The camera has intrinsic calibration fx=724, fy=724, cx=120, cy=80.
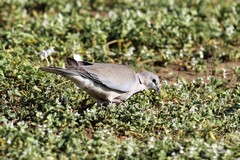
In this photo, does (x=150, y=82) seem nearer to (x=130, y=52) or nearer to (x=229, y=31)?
(x=130, y=52)

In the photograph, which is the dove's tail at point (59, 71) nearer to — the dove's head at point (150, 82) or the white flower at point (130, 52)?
the dove's head at point (150, 82)

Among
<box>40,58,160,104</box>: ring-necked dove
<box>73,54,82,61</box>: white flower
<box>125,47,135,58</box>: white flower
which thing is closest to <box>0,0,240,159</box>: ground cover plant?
<box>125,47,135,58</box>: white flower

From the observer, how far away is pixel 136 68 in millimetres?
10227

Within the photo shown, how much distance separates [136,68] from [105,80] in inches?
91.5

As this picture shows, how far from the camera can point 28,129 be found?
23.4ft

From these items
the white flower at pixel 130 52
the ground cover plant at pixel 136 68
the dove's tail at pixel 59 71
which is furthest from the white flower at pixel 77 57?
the dove's tail at pixel 59 71

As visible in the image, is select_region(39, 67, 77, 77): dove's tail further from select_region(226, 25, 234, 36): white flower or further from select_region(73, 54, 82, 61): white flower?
select_region(226, 25, 234, 36): white flower

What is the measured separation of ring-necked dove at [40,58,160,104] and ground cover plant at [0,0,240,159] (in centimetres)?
17

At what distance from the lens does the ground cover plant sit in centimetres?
676

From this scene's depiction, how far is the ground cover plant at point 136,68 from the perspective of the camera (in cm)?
676

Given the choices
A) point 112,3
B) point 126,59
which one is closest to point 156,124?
point 126,59

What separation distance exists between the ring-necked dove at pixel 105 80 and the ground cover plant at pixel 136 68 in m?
0.17

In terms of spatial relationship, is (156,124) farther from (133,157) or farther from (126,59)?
(126,59)

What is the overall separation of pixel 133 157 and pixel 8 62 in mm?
2685
